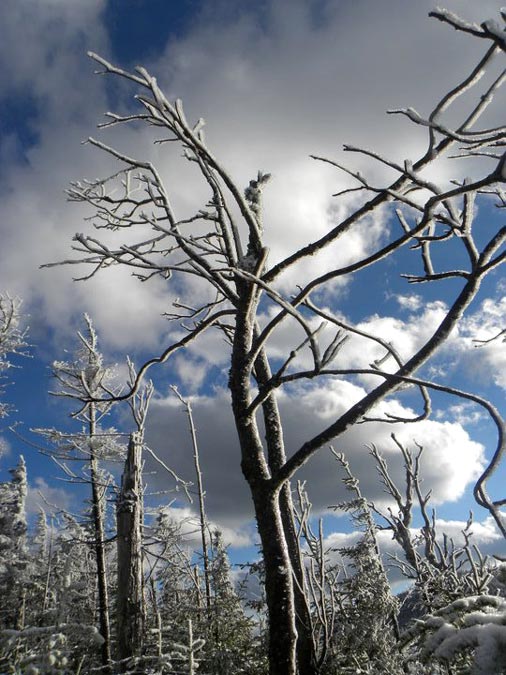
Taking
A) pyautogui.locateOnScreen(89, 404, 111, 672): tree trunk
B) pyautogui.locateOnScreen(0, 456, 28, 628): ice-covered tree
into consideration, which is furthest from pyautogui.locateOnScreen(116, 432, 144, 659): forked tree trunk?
pyautogui.locateOnScreen(0, 456, 28, 628): ice-covered tree

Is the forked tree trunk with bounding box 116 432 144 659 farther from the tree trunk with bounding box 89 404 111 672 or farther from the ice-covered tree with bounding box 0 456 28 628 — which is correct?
the ice-covered tree with bounding box 0 456 28 628

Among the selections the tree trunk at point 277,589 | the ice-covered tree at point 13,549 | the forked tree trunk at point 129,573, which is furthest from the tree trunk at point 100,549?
the ice-covered tree at point 13,549

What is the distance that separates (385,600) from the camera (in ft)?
32.8

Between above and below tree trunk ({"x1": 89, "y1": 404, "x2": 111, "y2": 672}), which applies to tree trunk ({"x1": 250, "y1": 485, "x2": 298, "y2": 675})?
below

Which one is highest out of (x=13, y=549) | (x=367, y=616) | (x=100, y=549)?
(x=13, y=549)

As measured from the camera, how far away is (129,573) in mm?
6859

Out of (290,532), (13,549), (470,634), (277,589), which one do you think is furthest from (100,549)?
(13,549)

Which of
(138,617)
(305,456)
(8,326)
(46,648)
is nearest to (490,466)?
(305,456)

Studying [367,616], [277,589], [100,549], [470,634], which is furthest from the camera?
[100,549]

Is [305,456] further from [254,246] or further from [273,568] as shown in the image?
[254,246]

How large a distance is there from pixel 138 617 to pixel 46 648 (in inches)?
141

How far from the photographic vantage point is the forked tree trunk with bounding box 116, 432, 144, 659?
256 inches

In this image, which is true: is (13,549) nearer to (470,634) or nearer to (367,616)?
(367,616)

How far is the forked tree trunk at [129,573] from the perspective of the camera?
A: 6514 mm
